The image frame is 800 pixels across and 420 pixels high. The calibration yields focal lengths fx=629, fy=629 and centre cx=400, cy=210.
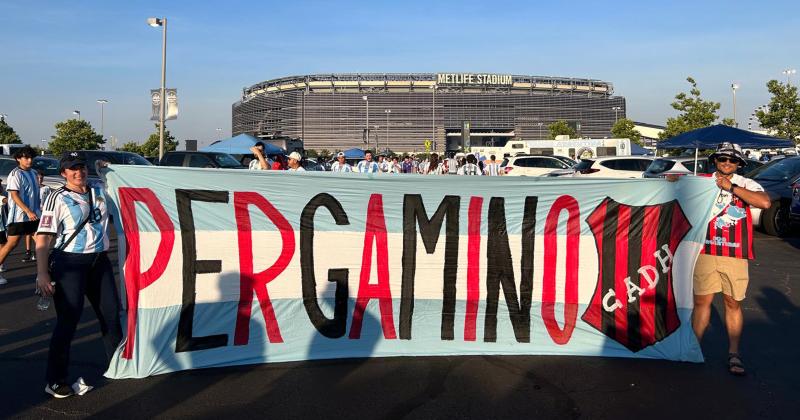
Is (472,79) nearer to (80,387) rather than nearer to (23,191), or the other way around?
(23,191)

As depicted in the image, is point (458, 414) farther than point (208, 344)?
No

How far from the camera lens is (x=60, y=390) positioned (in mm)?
4305

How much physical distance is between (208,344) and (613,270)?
3.31m

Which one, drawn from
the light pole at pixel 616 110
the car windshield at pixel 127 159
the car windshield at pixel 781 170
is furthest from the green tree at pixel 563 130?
the car windshield at pixel 127 159

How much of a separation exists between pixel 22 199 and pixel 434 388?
6451mm

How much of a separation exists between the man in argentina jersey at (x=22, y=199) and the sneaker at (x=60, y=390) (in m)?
4.62

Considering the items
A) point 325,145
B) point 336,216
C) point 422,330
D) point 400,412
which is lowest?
point 400,412

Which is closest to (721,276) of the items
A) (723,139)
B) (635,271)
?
(635,271)

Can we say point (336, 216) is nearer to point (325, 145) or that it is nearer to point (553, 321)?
point (553, 321)

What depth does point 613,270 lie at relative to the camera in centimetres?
523

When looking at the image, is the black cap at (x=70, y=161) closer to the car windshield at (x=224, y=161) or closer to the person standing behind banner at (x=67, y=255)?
the person standing behind banner at (x=67, y=255)

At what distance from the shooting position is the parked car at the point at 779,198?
1287 cm

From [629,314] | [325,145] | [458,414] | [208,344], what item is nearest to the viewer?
[458,414]

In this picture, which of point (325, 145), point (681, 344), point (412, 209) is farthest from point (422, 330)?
point (325, 145)
